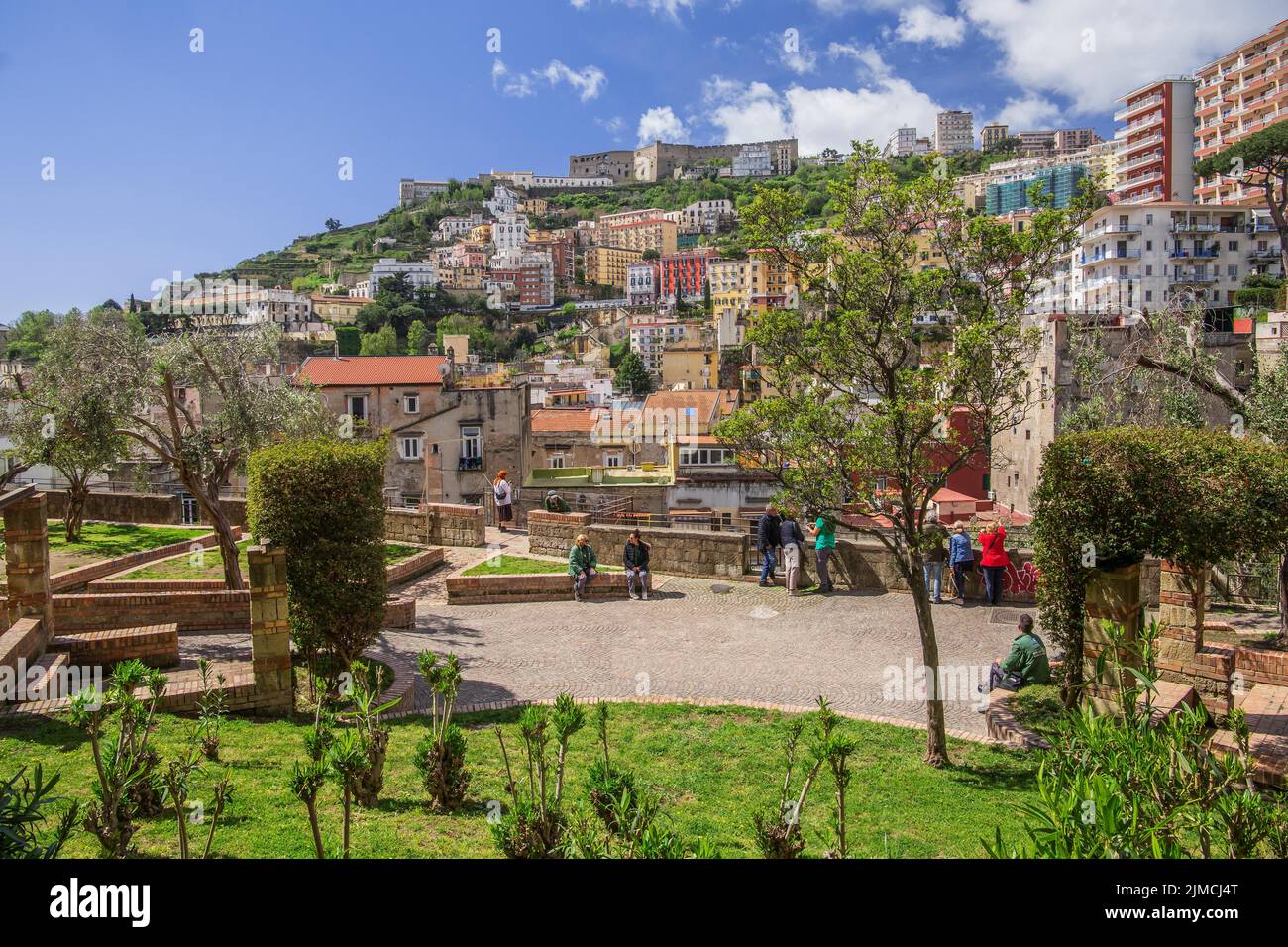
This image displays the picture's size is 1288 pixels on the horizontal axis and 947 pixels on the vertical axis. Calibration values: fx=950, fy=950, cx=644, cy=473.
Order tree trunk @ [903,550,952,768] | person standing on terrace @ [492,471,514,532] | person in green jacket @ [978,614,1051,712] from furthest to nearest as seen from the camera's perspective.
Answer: person standing on terrace @ [492,471,514,532], person in green jacket @ [978,614,1051,712], tree trunk @ [903,550,952,768]

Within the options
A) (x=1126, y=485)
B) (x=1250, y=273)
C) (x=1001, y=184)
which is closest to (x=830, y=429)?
(x=1126, y=485)

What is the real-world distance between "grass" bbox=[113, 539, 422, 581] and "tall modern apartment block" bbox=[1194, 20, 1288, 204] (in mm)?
63751

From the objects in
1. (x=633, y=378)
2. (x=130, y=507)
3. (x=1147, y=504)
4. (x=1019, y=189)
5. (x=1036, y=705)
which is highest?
(x=1019, y=189)

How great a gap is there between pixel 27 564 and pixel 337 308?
156564mm

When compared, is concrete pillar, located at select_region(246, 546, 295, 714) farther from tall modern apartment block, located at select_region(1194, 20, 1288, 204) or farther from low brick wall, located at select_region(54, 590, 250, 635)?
tall modern apartment block, located at select_region(1194, 20, 1288, 204)

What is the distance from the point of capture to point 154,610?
1445 centimetres

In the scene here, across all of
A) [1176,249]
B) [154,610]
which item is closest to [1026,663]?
[154,610]

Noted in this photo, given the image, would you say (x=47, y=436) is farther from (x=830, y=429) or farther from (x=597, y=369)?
(x=597, y=369)

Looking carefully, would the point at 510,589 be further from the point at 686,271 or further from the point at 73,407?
the point at 686,271

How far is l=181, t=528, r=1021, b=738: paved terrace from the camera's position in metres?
11.5

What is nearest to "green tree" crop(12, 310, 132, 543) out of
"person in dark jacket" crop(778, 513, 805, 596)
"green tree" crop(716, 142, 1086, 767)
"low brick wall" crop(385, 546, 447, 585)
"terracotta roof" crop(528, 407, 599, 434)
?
"low brick wall" crop(385, 546, 447, 585)

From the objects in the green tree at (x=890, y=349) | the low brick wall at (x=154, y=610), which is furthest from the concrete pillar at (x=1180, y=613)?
the low brick wall at (x=154, y=610)

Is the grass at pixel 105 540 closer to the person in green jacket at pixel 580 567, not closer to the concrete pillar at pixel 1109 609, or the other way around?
the person in green jacket at pixel 580 567
